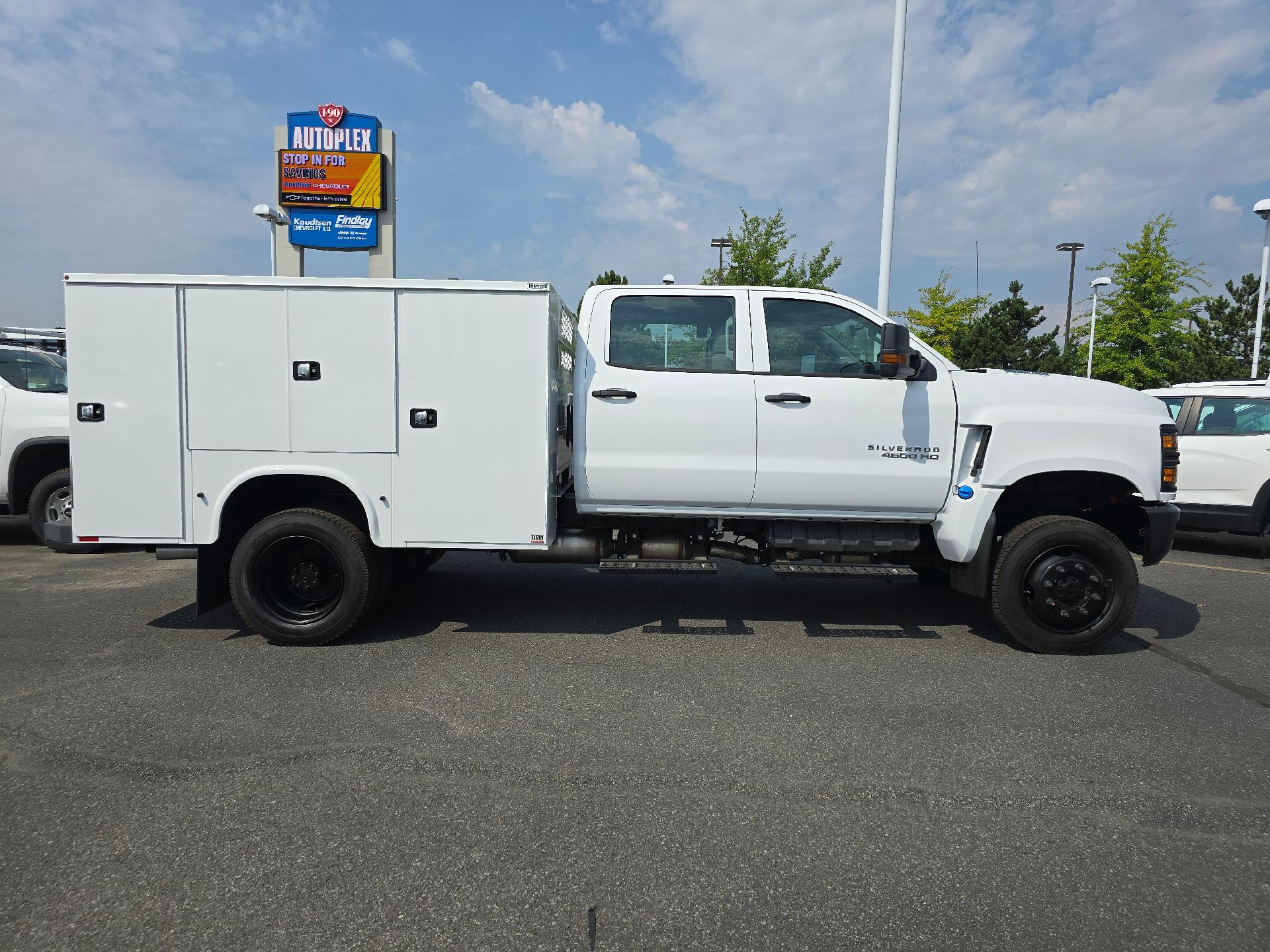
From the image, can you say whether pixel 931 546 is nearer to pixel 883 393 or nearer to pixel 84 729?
pixel 883 393

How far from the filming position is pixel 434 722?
13.0 feet

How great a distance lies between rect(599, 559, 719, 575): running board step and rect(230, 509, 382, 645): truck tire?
5.06ft

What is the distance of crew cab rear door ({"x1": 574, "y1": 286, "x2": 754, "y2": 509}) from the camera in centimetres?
520

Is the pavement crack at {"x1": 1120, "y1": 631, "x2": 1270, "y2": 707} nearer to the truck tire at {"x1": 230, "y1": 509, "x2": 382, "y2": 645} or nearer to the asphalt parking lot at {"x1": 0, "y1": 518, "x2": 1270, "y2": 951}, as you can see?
the asphalt parking lot at {"x1": 0, "y1": 518, "x2": 1270, "y2": 951}

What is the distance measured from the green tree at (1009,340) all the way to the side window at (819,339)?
27548 mm

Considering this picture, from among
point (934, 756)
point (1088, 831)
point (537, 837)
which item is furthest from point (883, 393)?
point (537, 837)

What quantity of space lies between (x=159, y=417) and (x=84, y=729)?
197 cm

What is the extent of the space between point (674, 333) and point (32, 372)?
7023 mm

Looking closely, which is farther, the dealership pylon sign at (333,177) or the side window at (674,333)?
the dealership pylon sign at (333,177)

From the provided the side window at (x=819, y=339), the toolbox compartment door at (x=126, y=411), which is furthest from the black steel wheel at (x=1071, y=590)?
the toolbox compartment door at (x=126, y=411)

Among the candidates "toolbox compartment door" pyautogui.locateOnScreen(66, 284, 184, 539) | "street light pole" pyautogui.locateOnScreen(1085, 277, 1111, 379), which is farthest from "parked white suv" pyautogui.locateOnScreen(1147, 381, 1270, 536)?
"street light pole" pyautogui.locateOnScreen(1085, 277, 1111, 379)

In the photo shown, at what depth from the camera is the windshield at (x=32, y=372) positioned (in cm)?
804

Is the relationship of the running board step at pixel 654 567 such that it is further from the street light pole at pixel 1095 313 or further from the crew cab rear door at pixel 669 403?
the street light pole at pixel 1095 313

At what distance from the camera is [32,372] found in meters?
8.18
